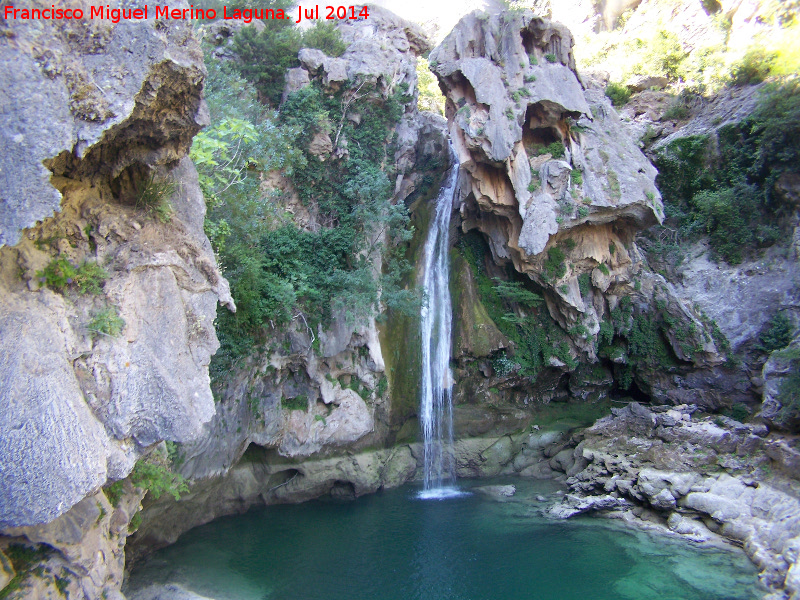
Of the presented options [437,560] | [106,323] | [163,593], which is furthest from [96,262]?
[437,560]

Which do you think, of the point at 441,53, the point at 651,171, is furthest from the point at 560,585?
the point at 441,53

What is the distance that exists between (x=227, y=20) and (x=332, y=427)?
17.8m

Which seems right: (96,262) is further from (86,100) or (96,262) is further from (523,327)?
(523,327)

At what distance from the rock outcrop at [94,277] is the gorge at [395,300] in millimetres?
38

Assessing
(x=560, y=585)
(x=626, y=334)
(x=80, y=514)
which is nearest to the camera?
(x=80, y=514)

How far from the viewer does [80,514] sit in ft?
21.5

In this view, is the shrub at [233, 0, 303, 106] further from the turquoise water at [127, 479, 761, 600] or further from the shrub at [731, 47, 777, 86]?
the shrub at [731, 47, 777, 86]

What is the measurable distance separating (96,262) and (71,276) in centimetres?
55

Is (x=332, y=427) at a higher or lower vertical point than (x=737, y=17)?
lower

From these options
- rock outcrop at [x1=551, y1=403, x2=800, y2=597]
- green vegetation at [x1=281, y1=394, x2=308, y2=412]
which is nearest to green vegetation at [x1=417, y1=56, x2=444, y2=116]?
green vegetation at [x1=281, y1=394, x2=308, y2=412]

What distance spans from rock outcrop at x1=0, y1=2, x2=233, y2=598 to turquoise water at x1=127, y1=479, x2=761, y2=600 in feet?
15.2

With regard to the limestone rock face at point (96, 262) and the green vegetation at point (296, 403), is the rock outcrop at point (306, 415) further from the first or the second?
the limestone rock face at point (96, 262)

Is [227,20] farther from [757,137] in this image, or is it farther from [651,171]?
[757,137]

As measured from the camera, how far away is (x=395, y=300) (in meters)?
16.8
